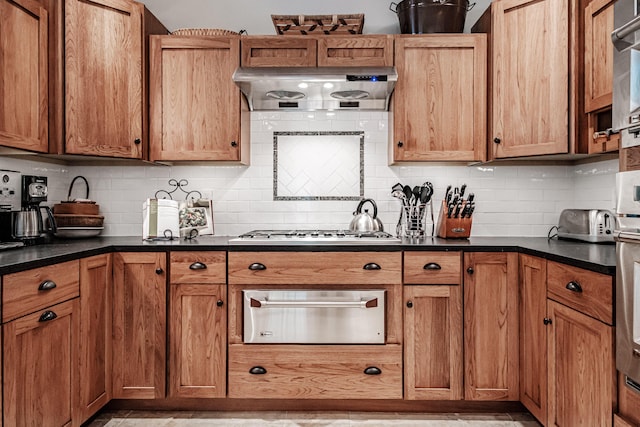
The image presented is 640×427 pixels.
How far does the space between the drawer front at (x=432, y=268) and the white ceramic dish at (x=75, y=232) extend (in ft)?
6.43

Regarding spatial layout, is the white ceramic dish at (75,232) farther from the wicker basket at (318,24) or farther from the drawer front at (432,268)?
the drawer front at (432,268)

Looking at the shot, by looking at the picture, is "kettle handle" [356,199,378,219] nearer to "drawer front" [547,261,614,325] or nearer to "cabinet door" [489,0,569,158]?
"cabinet door" [489,0,569,158]

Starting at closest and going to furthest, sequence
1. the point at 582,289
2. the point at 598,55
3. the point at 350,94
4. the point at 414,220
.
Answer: the point at 582,289 → the point at 598,55 → the point at 350,94 → the point at 414,220

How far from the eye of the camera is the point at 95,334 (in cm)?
229

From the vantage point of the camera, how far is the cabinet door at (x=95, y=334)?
218 centimetres

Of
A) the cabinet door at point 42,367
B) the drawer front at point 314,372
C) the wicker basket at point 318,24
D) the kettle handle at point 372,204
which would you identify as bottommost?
the drawer front at point 314,372

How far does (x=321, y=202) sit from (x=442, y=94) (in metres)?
1.05

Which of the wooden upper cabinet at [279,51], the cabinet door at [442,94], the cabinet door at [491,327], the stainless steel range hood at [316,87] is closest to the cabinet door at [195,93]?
the wooden upper cabinet at [279,51]

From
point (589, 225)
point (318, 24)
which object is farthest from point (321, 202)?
point (589, 225)

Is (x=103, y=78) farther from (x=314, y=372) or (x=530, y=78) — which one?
(x=530, y=78)

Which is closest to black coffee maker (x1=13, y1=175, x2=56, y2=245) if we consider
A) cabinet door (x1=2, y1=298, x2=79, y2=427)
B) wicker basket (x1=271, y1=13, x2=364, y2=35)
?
cabinet door (x1=2, y1=298, x2=79, y2=427)

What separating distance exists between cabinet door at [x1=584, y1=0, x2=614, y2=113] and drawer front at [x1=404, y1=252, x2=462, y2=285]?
3.40ft

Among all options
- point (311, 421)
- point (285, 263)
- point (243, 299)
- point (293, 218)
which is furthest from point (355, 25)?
point (311, 421)

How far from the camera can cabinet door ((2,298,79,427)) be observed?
168 cm
